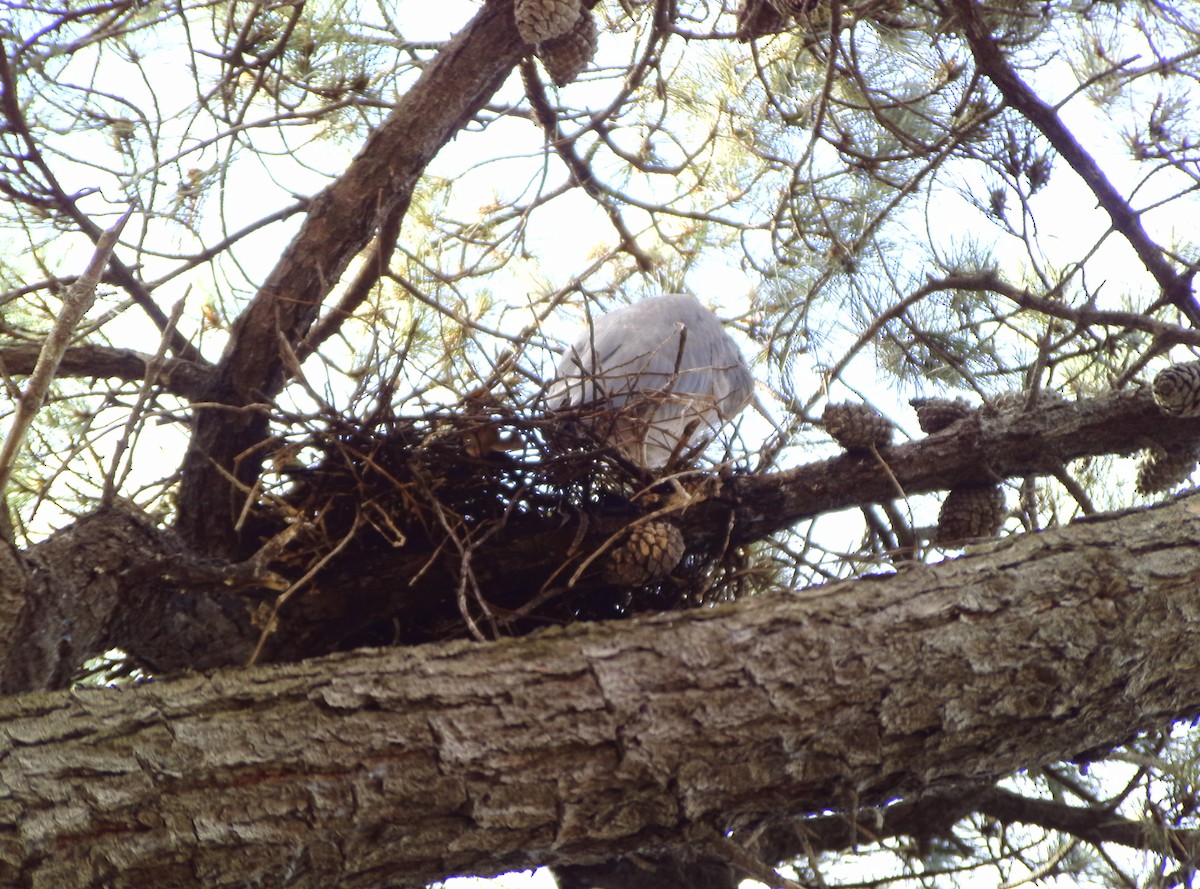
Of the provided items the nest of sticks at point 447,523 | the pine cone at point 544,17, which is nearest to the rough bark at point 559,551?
the nest of sticks at point 447,523

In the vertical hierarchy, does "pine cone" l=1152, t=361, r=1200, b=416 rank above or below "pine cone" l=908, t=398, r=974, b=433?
below

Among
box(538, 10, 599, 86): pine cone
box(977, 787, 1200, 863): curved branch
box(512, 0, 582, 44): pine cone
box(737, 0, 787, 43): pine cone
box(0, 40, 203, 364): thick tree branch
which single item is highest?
box(737, 0, 787, 43): pine cone

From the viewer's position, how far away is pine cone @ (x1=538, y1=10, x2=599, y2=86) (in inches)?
83.3

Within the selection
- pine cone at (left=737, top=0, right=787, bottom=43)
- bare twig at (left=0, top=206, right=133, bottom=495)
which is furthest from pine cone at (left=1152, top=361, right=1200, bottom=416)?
bare twig at (left=0, top=206, right=133, bottom=495)

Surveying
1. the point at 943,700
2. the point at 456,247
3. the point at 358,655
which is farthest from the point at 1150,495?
the point at 456,247

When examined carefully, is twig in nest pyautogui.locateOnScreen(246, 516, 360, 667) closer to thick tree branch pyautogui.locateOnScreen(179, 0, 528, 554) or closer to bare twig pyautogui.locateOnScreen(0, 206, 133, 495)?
thick tree branch pyautogui.locateOnScreen(179, 0, 528, 554)

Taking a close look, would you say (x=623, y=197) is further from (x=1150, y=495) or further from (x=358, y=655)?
(x=358, y=655)

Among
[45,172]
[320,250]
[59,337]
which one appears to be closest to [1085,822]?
[320,250]

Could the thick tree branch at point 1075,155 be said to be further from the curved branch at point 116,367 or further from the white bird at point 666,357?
the curved branch at point 116,367

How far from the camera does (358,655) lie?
1285 mm

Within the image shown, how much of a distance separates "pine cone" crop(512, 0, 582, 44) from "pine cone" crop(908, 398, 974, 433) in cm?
89

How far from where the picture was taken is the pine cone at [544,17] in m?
1.92

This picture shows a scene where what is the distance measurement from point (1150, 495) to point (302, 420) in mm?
1379

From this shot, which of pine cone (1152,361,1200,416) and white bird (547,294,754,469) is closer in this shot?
pine cone (1152,361,1200,416)
